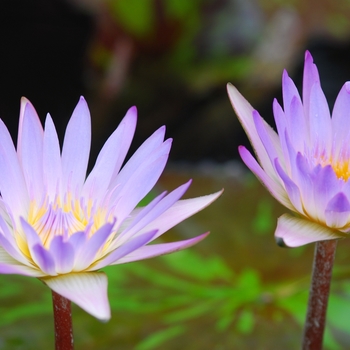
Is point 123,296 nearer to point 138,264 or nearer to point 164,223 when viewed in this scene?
point 138,264

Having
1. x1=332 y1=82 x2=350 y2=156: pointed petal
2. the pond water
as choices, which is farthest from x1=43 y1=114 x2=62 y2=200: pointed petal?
the pond water

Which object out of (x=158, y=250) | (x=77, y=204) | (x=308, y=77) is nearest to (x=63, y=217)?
(x=77, y=204)

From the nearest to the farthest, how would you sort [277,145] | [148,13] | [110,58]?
[277,145] < [148,13] < [110,58]

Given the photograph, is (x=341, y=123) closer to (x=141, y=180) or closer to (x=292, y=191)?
(x=292, y=191)

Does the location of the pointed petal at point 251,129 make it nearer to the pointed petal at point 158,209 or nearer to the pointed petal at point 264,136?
the pointed petal at point 264,136

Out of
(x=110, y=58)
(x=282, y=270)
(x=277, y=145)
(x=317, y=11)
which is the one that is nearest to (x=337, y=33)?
Answer: (x=317, y=11)

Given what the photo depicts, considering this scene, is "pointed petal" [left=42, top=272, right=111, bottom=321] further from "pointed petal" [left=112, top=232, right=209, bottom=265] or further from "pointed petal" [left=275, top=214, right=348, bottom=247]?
"pointed petal" [left=275, top=214, right=348, bottom=247]
